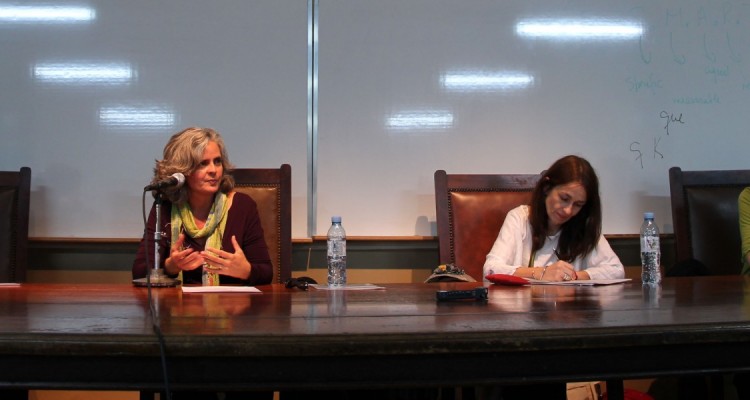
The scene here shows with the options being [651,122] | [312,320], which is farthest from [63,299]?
[651,122]

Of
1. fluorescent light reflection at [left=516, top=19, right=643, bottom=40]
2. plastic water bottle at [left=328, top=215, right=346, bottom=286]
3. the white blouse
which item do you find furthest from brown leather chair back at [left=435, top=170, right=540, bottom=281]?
fluorescent light reflection at [left=516, top=19, right=643, bottom=40]

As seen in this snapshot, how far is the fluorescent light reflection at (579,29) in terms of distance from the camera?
2941mm

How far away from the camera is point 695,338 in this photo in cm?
98

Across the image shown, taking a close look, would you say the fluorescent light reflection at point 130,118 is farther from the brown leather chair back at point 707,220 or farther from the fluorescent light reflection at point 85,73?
the brown leather chair back at point 707,220

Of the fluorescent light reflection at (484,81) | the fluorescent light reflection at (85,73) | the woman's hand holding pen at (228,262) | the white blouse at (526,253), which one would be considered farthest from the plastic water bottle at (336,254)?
the fluorescent light reflection at (85,73)

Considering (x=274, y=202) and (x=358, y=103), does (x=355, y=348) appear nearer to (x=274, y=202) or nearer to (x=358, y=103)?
(x=274, y=202)

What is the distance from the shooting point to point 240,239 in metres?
2.36

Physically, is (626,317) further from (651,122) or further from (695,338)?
(651,122)

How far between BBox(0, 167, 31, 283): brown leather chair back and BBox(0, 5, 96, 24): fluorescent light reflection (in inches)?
23.9

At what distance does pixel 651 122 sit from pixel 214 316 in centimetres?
234

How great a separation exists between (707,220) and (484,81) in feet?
3.24

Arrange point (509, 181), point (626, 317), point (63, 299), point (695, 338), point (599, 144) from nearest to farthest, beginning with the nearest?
point (695, 338)
point (626, 317)
point (63, 299)
point (509, 181)
point (599, 144)

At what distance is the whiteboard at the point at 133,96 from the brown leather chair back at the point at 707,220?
1.41 m

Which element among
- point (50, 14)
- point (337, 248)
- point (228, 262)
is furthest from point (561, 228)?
point (50, 14)
